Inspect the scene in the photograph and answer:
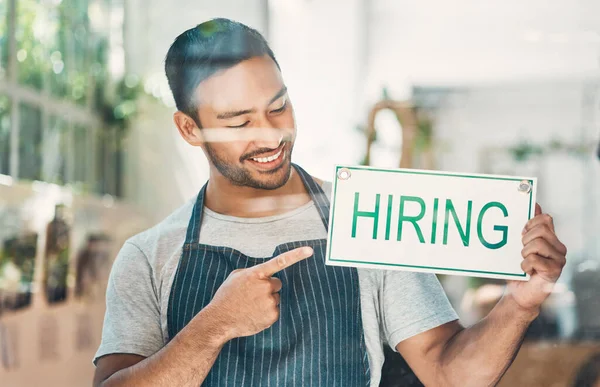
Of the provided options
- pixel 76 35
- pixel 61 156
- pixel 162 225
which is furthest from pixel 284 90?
pixel 61 156

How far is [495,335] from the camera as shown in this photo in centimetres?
96

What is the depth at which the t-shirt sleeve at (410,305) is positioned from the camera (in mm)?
995

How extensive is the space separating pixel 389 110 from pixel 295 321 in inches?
14.0

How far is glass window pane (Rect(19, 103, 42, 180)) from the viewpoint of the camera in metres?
1.67

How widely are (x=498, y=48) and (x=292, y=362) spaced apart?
1.96ft

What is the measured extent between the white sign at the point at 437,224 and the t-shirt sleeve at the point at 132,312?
10.1 inches

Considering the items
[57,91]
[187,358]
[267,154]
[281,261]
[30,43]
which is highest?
[30,43]

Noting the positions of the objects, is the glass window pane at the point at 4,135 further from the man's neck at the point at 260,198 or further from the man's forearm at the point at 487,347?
the man's forearm at the point at 487,347

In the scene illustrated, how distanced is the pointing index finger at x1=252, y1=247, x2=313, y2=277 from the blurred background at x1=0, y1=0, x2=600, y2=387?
134 millimetres

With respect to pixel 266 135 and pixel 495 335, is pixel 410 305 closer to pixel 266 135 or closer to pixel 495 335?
pixel 495 335

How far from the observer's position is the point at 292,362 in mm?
981

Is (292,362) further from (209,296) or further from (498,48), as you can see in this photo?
(498,48)

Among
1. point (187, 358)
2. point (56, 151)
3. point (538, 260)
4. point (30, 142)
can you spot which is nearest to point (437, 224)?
point (538, 260)

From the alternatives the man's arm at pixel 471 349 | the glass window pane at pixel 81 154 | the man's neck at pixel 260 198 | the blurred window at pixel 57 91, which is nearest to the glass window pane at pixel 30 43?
the blurred window at pixel 57 91
